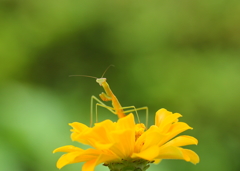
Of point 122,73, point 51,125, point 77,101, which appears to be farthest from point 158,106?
point 51,125

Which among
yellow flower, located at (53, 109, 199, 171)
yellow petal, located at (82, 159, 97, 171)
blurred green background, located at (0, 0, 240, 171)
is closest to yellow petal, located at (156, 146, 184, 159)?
yellow flower, located at (53, 109, 199, 171)

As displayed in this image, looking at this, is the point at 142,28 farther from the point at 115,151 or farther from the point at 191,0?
the point at 115,151

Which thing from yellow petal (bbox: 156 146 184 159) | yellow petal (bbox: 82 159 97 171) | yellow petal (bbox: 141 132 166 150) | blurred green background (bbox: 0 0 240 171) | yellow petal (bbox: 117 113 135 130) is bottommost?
yellow petal (bbox: 82 159 97 171)

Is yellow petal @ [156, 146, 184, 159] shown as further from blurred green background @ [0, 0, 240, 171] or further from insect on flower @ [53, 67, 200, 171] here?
blurred green background @ [0, 0, 240, 171]

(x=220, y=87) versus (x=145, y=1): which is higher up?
(x=145, y=1)

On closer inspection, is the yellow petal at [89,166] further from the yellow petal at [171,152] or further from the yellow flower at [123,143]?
the yellow petal at [171,152]

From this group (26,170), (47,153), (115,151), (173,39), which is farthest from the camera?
(173,39)

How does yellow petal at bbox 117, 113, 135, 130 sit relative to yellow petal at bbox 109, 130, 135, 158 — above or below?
above

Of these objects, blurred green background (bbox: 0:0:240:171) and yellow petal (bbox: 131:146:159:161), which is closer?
yellow petal (bbox: 131:146:159:161)
